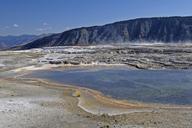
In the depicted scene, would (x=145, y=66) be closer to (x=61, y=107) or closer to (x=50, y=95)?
(x=50, y=95)

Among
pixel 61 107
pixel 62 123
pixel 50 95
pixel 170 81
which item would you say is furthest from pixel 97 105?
pixel 170 81

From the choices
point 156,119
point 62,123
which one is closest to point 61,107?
point 62,123

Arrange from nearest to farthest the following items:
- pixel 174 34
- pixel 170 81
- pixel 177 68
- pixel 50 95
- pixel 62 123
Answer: pixel 62 123 < pixel 50 95 < pixel 170 81 < pixel 177 68 < pixel 174 34

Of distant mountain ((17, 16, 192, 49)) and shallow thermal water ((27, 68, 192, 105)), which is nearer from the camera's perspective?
shallow thermal water ((27, 68, 192, 105))

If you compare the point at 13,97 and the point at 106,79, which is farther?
the point at 106,79

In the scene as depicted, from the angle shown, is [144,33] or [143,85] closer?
[143,85]

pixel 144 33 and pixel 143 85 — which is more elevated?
pixel 144 33

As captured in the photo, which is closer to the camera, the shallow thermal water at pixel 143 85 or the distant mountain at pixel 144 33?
the shallow thermal water at pixel 143 85

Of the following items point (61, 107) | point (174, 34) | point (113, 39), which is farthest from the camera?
point (113, 39)
